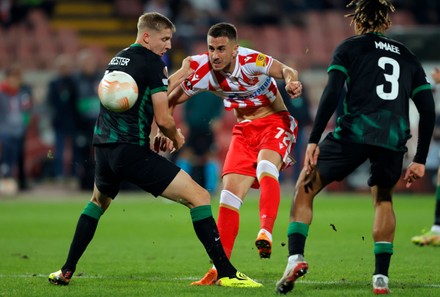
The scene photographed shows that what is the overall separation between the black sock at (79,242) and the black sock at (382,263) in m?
2.35

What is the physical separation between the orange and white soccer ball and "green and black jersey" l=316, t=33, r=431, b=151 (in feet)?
5.08

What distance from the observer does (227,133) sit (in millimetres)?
21781

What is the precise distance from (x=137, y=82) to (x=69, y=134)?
43.0 ft

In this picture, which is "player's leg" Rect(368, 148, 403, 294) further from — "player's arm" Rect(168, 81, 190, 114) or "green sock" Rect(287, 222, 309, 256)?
"player's arm" Rect(168, 81, 190, 114)

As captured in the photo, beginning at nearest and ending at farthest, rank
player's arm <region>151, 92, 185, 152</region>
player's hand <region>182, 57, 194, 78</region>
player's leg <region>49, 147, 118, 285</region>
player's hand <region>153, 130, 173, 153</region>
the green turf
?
player's arm <region>151, 92, 185, 152</region> < the green turf < player's leg <region>49, 147, 118, 285</region> < player's hand <region>153, 130, 173, 153</region> < player's hand <region>182, 57, 194, 78</region>

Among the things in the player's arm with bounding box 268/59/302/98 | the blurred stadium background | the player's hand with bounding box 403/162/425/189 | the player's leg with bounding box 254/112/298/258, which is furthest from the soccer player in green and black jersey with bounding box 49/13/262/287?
the blurred stadium background

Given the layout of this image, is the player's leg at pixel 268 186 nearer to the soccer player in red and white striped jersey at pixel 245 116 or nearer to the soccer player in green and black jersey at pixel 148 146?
the soccer player in red and white striped jersey at pixel 245 116

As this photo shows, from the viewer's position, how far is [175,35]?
2448 cm

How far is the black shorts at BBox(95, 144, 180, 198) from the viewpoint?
7500 millimetres

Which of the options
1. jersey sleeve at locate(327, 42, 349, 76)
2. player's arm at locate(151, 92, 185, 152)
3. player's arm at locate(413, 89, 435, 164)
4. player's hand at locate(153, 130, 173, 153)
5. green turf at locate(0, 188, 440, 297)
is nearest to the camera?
jersey sleeve at locate(327, 42, 349, 76)

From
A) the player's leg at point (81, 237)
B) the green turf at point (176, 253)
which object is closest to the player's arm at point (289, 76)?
the green turf at point (176, 253)

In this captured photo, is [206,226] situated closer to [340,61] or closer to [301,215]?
[301,215]

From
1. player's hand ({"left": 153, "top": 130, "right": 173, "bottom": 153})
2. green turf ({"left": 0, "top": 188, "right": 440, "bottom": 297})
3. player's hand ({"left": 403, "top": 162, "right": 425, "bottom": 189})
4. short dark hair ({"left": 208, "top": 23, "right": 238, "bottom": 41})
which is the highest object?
short dark hair ({"left": 208, "top": 23, "right": 238, "bottom": 41})

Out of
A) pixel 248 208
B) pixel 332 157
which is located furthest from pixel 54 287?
pixel 248 208
